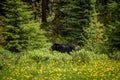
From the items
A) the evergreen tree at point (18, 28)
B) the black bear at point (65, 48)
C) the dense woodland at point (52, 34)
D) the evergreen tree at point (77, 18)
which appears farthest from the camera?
the evergreen tree at point (77, 18)

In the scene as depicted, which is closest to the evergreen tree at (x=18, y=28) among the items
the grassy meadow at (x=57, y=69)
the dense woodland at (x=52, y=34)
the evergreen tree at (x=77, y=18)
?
the dense woodland at (x=52, y=34)

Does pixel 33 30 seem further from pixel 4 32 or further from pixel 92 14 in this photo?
pixel 92 14

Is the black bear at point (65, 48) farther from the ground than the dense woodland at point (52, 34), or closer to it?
closer to it

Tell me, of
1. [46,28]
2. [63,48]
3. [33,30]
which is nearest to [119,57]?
[63,48]

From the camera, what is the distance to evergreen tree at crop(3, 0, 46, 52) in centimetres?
2158

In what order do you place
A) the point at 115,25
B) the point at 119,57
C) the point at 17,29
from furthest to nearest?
1. the point at 17,29
2. the point at 115,25
3. the point at 119,57

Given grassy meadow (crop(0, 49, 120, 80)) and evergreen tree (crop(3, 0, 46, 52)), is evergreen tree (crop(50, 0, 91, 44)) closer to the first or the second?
evergreen tree (crop(3, 0, 46, 52))

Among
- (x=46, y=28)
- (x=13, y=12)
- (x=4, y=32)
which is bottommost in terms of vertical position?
(x=46, y=28)

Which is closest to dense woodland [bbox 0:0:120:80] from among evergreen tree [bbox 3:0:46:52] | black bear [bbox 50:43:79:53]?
evergreen tree [bbox 3:0:46:52]

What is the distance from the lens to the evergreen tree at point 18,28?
21.6 metres

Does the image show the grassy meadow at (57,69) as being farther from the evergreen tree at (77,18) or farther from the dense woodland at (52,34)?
the evergreen tree at (77,18)

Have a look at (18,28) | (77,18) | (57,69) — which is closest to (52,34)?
(77,18)

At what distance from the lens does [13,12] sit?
21.9m

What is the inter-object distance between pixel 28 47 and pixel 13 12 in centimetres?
288
